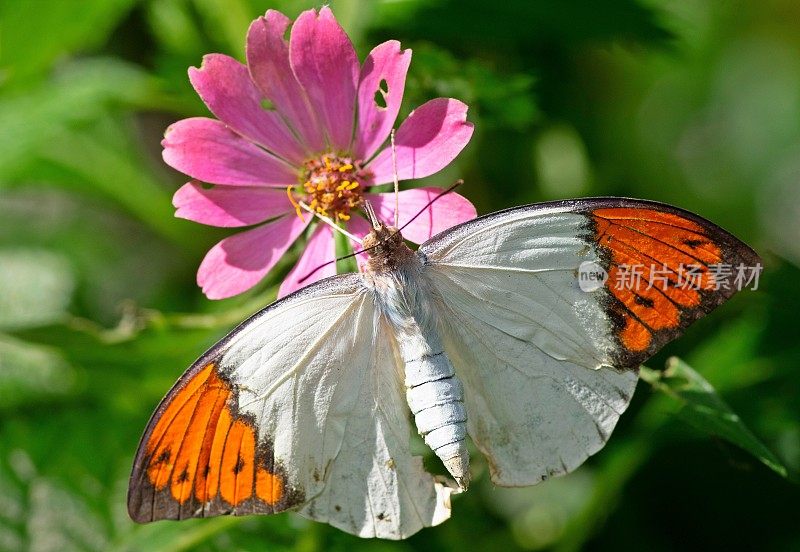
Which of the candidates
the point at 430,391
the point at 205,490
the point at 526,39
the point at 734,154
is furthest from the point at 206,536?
the point at 734,154

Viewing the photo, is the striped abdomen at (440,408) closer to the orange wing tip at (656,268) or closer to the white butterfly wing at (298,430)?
the white butterfly wing at (298,430)

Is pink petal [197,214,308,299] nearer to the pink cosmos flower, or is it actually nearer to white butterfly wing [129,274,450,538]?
the pink cosmos flower

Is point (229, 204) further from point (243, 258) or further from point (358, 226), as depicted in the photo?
point (358, 226)

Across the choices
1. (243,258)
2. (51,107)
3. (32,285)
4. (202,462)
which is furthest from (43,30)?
(202,462)

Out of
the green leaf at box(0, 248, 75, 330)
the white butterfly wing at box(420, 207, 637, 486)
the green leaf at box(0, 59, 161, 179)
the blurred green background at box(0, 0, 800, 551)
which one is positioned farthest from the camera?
the green leaf at box(0, 248, 75, 330)

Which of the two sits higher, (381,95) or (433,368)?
(381,95)

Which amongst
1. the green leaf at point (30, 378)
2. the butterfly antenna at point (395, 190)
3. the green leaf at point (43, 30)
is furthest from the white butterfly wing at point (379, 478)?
the green leaf at point (43, 30)

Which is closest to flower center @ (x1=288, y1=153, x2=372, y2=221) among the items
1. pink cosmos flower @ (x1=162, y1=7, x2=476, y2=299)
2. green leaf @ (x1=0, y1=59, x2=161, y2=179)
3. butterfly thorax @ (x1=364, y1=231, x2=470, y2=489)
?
pink cosmos flower @ (x1=162, y1=7, x2=476, y2=299)
